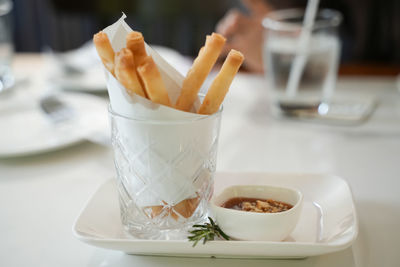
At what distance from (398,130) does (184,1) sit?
152 centimetres

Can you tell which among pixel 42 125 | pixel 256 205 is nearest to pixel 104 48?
pixel 256 205

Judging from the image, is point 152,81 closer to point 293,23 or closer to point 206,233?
point 206,233

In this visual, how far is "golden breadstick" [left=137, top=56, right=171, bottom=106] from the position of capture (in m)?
0.48

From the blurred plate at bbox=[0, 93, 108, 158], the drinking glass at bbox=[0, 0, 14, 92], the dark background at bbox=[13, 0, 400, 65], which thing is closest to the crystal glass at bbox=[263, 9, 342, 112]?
the blurred plate at bbox=[0, 93, 108, 158]

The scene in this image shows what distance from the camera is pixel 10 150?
0.82 meters

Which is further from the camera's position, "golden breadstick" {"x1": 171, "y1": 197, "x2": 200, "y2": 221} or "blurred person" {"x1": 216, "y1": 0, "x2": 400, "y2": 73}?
"blurred person" {"x1": 216, "y1": 0, "x2": 400, "y2": 73}

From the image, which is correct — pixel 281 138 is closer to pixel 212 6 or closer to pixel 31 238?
pixel 31 238

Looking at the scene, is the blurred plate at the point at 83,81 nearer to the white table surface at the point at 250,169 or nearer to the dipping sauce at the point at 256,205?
the white table surface at the point at 250,169

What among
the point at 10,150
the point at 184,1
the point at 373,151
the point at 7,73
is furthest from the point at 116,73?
the point at 184,1

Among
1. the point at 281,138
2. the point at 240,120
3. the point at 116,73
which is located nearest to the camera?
the point at 116,73

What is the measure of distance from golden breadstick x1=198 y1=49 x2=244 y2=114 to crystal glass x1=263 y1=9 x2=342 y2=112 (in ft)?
1.69

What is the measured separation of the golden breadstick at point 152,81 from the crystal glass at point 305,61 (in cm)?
56

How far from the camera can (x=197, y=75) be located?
0.53m

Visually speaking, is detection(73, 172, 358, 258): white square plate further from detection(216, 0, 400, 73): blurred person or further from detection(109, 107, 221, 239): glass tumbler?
detection(216, 0, 400, 73): blurred person
